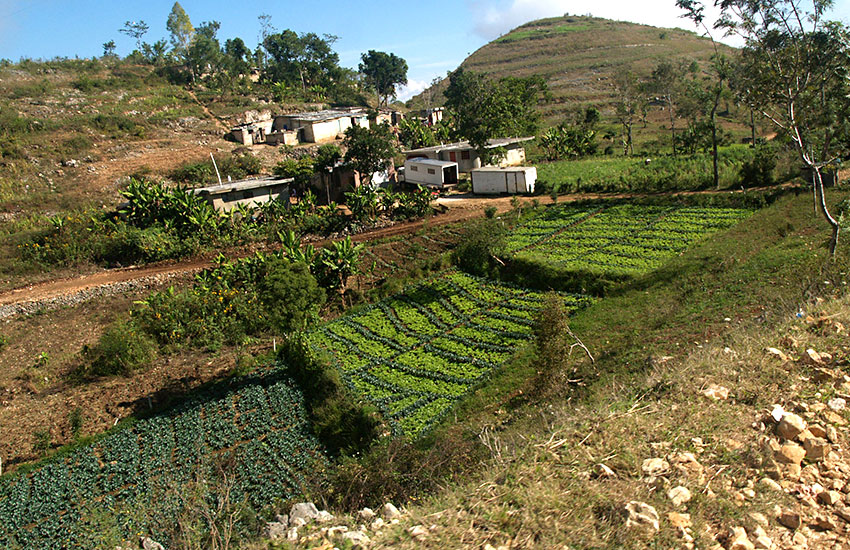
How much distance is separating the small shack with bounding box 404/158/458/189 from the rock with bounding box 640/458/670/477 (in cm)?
3347

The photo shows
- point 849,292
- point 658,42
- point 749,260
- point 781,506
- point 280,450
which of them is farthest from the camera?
point 658,42

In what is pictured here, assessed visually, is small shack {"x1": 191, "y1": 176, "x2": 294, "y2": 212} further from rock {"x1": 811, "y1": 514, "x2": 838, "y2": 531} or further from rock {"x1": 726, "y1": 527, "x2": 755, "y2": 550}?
rock {"x1": 811, "y1": 514, "x2": 838, "y2": 531}

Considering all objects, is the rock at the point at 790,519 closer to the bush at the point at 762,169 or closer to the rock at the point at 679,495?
the rock at the point at 679,495

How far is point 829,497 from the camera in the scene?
558 cm

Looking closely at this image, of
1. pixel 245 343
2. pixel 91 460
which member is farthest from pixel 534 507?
pixel 245 343

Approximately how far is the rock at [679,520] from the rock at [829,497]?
1441 mm

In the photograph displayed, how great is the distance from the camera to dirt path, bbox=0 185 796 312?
79.8ft

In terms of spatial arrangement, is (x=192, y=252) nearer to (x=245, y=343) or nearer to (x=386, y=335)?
(x=245, y=343)

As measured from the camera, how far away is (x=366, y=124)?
55.1 meters

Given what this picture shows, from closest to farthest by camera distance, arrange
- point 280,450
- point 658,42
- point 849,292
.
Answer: point 849,292 < point 280,450 < point 658,42

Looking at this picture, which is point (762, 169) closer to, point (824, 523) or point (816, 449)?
point (816, 449)

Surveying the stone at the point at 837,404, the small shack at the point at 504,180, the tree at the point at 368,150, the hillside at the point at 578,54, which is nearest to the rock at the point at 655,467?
→ the stone at the point at 837,404

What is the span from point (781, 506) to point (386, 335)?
14488 millimetres

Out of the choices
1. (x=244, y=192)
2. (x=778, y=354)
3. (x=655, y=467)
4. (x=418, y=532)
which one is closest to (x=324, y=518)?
(x=418, y=532)
